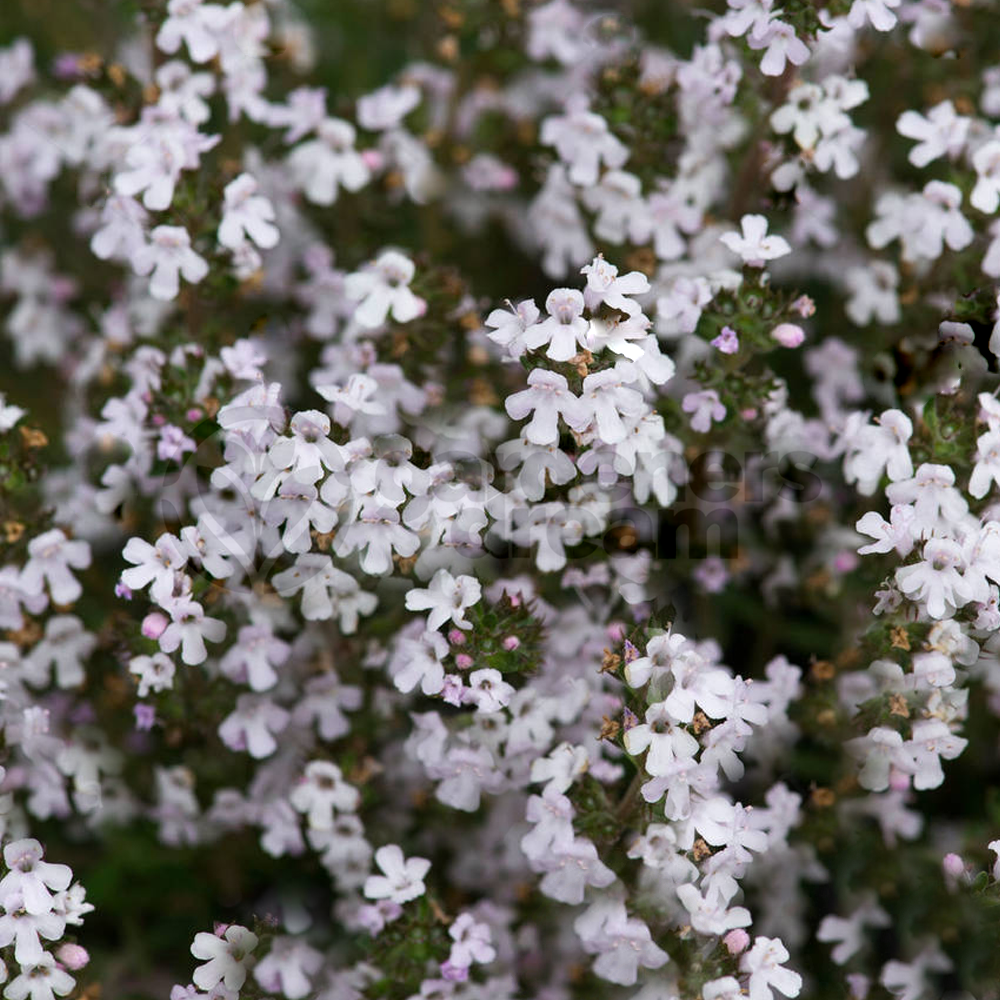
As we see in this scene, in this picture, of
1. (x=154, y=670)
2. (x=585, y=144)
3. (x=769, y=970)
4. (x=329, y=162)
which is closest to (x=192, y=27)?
(x=329, y=162)

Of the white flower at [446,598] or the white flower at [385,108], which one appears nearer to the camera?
the white flower at [446,598]

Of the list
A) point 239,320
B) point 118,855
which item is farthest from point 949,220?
point 118,855

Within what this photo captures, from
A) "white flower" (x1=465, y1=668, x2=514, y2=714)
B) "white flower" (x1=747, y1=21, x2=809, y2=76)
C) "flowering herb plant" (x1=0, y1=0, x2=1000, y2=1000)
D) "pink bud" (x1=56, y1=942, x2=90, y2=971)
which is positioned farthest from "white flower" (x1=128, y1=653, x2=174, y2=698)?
"white flower" (x1=747, y1=21, x2=809, y2=76)

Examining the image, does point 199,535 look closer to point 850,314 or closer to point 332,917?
point 332,917

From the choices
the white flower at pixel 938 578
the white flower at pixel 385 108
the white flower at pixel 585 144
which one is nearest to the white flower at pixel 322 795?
the white flower at pixel 938 578

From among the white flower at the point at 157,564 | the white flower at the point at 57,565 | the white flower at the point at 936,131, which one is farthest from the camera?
the white flower at the point at 936,131

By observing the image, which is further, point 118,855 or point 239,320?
point 239,320

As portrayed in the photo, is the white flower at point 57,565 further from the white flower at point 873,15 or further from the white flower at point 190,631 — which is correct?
the white flower at point 873,15
